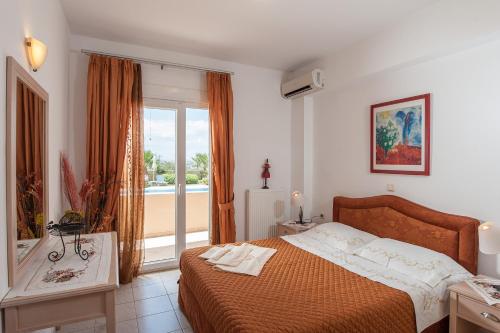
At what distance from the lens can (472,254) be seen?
2.19m

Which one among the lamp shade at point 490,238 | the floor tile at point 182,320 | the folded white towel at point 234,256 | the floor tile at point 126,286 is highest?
the lamp shade at point 490,238

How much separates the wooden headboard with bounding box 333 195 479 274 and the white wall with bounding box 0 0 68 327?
286cm

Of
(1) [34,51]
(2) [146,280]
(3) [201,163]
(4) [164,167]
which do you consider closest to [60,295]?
(1) [34,51]

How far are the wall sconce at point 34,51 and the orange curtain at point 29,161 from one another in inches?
6.8

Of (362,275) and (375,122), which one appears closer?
(362,275)

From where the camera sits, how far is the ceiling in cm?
247

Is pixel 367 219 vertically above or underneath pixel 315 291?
above

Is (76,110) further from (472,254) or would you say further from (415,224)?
(472,254)

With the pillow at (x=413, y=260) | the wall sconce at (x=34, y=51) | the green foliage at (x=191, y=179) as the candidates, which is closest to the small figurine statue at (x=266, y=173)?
the green foliage at (x=191, y=179)

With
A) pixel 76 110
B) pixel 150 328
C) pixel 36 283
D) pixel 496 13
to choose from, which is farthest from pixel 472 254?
pixel 76 110

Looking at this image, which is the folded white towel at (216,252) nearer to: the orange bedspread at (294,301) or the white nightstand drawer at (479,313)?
the orange bedspread at (294,301)

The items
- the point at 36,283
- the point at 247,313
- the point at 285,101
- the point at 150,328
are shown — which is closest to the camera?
the point at 36,283

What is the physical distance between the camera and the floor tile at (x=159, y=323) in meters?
2.35

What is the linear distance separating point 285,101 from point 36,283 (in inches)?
141
